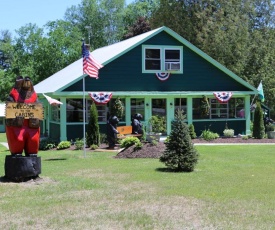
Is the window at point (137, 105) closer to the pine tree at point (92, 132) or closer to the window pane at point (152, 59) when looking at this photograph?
the window pane at point (152, 59)

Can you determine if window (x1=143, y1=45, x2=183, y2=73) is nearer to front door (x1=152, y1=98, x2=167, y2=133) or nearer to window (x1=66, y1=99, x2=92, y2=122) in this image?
front door (x1=152, y1=98, x2=167, y2=133)

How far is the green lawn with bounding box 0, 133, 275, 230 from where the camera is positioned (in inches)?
276

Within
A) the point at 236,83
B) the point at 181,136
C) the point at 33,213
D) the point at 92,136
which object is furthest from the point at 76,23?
the point at 33,213

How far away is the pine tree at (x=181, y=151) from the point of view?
12.3m

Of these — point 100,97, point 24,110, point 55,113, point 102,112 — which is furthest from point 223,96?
point 24,110

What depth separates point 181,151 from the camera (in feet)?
40.5

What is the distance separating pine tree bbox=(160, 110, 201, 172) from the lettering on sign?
3.65 m

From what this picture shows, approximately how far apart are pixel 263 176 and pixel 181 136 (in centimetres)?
235

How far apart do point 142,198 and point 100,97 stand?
45.4ft

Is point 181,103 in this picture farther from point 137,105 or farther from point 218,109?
point 137,105

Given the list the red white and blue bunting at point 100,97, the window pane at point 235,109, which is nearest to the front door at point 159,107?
the red white and blue bunting at point 100,97

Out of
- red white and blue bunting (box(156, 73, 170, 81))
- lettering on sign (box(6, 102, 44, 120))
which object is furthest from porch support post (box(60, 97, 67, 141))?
lettering on sign (box(6, 102, 44, 120))

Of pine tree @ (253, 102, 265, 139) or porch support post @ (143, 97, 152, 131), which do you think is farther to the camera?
porch support post @ (143, 97, 152, 131)

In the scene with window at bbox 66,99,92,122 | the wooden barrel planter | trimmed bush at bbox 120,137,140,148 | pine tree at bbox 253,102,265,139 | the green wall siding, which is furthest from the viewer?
pine tree at bbox 253,102,265,139
